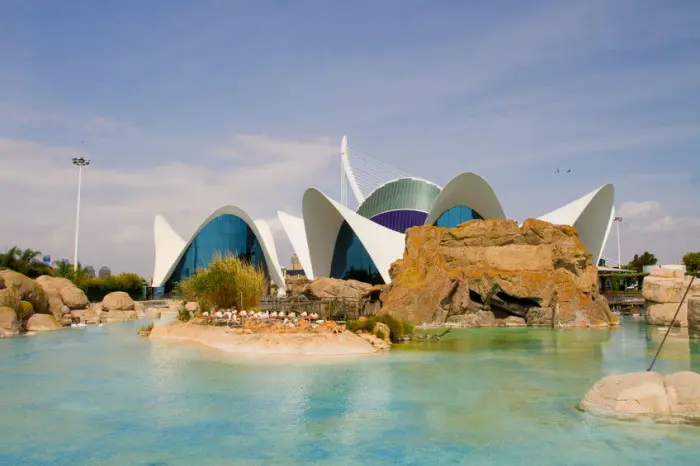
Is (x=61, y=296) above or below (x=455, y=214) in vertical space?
below

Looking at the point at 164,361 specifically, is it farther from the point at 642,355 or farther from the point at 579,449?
the point at 642,355

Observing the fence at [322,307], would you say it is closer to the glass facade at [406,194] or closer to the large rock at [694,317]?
the large rock at [694,317]

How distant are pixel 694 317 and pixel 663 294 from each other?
196 inches

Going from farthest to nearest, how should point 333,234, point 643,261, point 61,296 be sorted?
point 643,261
point 333,234
point 61,296

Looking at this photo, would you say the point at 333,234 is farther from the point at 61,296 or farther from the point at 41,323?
the point at 41,323

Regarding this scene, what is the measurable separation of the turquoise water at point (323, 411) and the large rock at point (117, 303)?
14.2 metres

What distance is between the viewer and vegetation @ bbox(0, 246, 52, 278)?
2989 cm

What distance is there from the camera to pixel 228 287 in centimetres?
2109

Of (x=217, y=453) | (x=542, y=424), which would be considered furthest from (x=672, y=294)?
(x=217, y=453)

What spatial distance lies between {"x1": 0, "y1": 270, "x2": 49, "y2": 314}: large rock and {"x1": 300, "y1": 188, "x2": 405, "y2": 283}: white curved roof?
15503mm

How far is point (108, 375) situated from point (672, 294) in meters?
19.5

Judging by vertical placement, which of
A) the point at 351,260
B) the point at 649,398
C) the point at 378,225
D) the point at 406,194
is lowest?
the point at 649,398

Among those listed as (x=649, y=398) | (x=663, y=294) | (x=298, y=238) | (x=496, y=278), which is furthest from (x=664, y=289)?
(x=298, y=238)

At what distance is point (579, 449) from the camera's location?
660 cm
